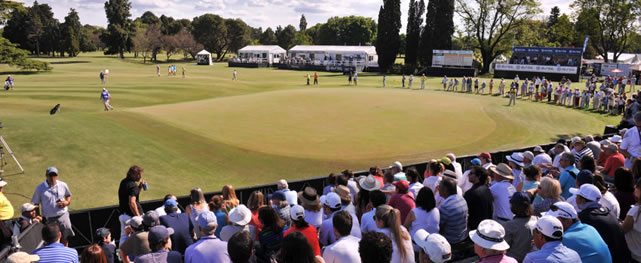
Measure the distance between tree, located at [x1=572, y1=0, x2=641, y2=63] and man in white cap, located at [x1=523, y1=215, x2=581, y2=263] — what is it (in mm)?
82060

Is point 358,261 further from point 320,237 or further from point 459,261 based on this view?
point 459,261

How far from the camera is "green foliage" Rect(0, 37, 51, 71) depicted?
5671 cm

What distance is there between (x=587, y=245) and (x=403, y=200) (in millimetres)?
2740

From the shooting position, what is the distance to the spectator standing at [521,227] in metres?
6.01

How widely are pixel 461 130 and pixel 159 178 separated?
16011mm

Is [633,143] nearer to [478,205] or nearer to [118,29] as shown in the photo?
[478,205]

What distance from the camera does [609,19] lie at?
241 ft

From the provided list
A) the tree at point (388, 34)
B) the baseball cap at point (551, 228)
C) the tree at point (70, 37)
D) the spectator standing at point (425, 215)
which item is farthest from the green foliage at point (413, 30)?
the tree at point (70, 37)

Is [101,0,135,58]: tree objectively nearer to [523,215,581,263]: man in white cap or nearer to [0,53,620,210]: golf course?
[0,53,620,210]: golf course

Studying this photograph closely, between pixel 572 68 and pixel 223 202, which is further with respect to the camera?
pixel 572 68

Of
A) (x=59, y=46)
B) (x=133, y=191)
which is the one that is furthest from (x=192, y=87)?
(x=59, y=46)

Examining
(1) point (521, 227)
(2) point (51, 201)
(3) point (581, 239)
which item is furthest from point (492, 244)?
(2) point (51, 201)

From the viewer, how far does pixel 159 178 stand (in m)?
15.6

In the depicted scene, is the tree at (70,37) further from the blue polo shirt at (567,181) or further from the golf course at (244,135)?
the blue polo shirt at (567,181)
